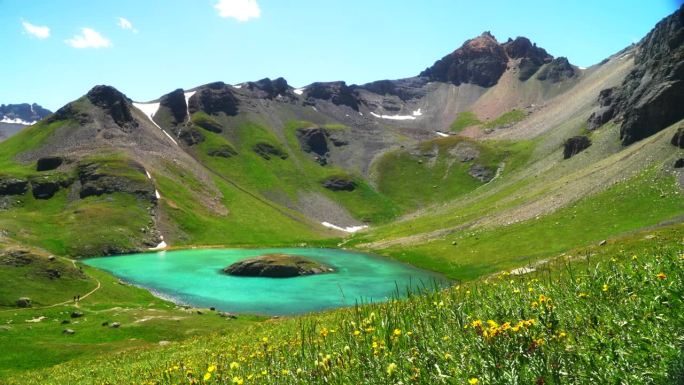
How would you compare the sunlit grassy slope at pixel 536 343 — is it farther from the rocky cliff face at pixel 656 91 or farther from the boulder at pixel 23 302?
the rocky cliff face at pixel 656 91

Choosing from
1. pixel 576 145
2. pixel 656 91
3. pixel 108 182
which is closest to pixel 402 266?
pixel 576 145

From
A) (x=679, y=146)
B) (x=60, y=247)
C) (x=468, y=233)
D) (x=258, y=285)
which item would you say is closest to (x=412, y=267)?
(x=468, y=233)

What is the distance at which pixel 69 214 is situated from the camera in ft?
452

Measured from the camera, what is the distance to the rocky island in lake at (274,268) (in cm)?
9594

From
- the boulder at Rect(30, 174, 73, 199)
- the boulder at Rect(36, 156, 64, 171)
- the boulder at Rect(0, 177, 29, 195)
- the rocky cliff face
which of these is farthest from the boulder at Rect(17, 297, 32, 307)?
the rocky cliff face

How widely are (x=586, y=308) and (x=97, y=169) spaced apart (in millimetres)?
179876

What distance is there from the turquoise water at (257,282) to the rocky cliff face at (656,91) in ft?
252

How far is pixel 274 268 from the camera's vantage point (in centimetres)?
9650

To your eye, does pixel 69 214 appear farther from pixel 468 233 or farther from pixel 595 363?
pixel 595 363

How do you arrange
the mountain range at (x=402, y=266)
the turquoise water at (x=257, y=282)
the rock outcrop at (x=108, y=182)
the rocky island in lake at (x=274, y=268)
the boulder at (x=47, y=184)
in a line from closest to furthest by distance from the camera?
1. the mountain range at (x=402, y=266)
2. the turquoise water at (x=257, y=282)
3. the rocky island in lake at (x=274, y=268)
4. the boulder at (x=47, y=184)
5. the rock outcrop at (x=108, y=182)

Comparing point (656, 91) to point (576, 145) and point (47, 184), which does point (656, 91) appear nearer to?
point (576, 145)

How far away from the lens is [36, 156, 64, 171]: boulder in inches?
6619

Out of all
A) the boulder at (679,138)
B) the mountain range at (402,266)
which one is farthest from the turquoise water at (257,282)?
the boulder at (679,138)

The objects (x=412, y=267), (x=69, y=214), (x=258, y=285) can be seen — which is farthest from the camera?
(x=69, y=214)
